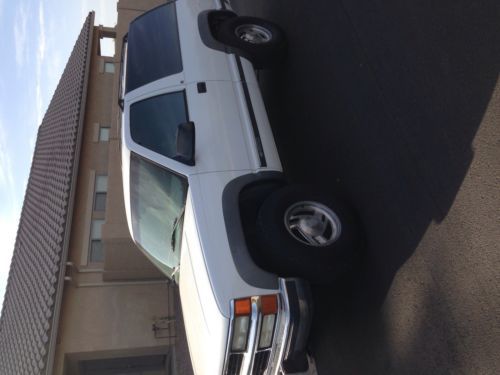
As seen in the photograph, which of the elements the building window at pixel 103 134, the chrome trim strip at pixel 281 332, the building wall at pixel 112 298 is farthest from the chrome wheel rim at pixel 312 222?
the building window at pixel 103 134

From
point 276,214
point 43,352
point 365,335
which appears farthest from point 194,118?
point 43,352

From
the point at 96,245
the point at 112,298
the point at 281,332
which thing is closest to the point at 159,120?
the point at 281,332

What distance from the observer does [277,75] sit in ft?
17.4

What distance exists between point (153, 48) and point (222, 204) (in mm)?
2401

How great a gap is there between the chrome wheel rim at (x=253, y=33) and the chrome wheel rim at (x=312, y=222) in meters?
2.42

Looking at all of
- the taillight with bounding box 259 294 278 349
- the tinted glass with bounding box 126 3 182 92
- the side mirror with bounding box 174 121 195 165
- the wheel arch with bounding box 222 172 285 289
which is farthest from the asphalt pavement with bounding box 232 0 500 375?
the tinted glass with bounding box 126 3 182 92

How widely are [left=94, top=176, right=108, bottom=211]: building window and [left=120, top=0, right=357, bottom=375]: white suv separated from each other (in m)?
5.00

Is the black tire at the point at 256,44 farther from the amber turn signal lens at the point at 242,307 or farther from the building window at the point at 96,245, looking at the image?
the building window at the point at 96,245

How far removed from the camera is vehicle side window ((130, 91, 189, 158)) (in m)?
3.90

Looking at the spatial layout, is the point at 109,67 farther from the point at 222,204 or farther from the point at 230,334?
the point at 230,334

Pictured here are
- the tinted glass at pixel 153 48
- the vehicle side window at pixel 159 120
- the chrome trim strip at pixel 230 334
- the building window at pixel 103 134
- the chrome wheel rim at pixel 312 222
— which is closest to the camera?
the chrome trim strip at pixel 230 334

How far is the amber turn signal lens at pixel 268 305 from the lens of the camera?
9.93 ft

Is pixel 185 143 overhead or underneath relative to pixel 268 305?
overhead

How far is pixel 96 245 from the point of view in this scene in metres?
8.70
